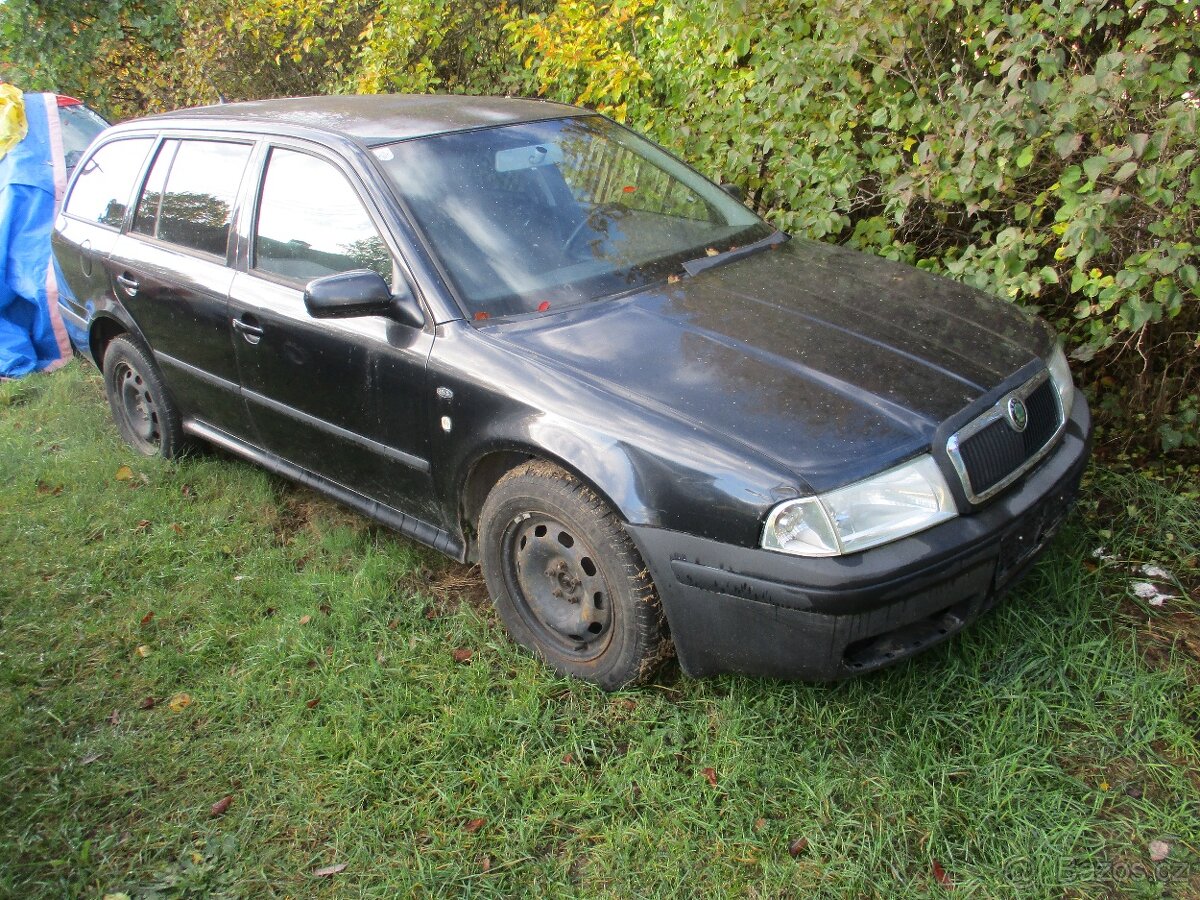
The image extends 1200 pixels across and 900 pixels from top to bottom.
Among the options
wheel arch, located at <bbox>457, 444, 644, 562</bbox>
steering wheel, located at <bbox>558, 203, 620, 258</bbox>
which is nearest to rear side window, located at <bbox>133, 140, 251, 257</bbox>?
steering wheel, located at <bbox>558, 203, 620, 258</bbox>

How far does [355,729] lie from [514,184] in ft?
6.33

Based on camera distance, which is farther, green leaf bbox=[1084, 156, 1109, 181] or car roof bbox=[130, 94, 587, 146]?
car roof bbox=[130, 94, 587, 146]

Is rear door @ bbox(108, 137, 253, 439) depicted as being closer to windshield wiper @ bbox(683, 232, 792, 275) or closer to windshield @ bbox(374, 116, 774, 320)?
windshield @ bbox(374, 116, 774, 320)

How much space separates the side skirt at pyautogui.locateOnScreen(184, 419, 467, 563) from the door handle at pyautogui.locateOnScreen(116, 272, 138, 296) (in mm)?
632

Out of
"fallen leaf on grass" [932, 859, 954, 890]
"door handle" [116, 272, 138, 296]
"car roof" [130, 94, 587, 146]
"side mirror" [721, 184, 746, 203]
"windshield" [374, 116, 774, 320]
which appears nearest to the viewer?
"fallen leaf on grass" [932, 859, 954, 890]

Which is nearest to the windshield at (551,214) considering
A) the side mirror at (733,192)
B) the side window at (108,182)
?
the side mirror at (733,192)

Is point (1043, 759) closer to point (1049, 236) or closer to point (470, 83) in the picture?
point (1049, 236)

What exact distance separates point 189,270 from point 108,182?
1242 millimetres

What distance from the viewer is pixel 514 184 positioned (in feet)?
11.6

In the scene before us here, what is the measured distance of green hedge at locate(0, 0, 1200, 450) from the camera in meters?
3.31

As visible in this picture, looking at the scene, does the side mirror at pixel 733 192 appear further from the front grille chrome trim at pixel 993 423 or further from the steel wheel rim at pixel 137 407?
the steel wheel rim at pixel 137 407

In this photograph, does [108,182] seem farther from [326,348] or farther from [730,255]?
[730,255]

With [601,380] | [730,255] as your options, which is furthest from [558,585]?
[730,255]

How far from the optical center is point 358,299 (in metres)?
3.07
